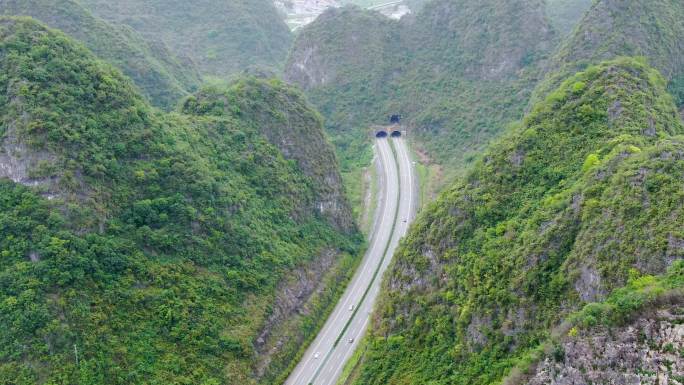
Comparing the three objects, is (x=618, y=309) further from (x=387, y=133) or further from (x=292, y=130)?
(x=387, y=133)

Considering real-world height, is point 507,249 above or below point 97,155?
below

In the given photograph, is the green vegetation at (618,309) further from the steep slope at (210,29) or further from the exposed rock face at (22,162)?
the steep slope at (210,29)

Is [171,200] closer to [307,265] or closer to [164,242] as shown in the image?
[164,242]

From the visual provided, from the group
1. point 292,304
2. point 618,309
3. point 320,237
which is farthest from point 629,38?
point 618,309

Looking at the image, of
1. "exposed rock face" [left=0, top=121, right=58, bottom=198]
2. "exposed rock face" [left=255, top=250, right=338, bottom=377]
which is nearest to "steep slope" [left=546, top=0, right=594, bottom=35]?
"exposed rock face" [left=255, top=250, right=338, bottom=377]

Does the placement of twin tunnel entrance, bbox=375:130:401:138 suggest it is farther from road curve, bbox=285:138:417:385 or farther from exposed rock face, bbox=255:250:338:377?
exposed rock face, bbox=255:250:338:377

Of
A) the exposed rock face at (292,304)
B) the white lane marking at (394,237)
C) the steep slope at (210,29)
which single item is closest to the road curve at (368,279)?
the white lane marking at (394,237)

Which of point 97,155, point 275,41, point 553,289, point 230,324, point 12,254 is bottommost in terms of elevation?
point 230,324

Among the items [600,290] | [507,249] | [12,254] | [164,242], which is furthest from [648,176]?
[12,254]
